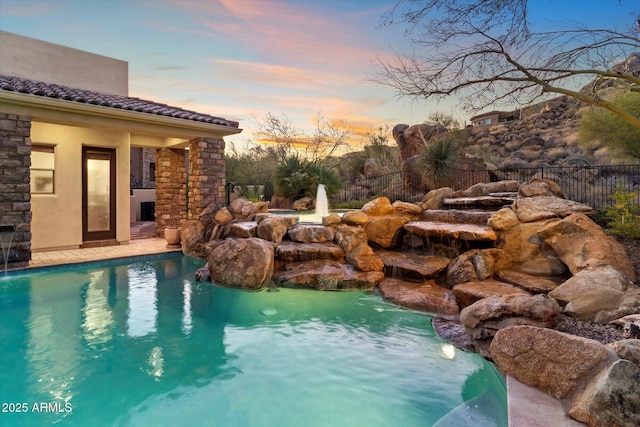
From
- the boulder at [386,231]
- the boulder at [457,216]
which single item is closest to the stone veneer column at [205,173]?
the boulder at [386,231]

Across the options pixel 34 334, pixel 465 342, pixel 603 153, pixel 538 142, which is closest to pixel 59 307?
pixel 34 334

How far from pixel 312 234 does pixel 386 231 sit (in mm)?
1643

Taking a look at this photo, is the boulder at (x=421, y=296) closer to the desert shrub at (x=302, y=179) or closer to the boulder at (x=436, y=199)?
the boulder at (x=436, y=199)

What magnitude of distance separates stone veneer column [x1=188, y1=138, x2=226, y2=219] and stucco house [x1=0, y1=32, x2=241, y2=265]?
29 mm

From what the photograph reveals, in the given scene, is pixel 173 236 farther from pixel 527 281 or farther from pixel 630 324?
pixel 630 324

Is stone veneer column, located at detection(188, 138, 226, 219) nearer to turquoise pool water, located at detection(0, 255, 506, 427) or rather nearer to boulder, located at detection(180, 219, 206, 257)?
boulder, located at detection(180, 219, 206, 257)

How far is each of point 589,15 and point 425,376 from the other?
6206mm

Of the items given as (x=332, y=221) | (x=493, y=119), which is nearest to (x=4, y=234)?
(x=332, y=221)

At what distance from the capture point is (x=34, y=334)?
433cm

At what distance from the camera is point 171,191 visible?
1226 centimetres

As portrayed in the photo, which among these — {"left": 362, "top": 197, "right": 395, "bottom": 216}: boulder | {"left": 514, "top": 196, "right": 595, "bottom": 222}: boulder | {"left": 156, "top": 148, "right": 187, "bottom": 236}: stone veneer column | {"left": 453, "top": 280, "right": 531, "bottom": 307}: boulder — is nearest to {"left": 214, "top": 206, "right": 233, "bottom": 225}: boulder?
{"left": 156, "top": 148, "right": 187, "bottom": 236}: stone veneer column

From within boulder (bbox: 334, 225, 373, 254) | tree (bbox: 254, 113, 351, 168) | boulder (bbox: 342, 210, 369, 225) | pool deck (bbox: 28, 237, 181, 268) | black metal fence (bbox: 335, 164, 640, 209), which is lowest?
pool deck (bbox: 28, 237, 181, 268)

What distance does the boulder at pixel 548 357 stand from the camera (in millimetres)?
2377

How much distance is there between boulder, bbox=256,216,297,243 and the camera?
306 inches
